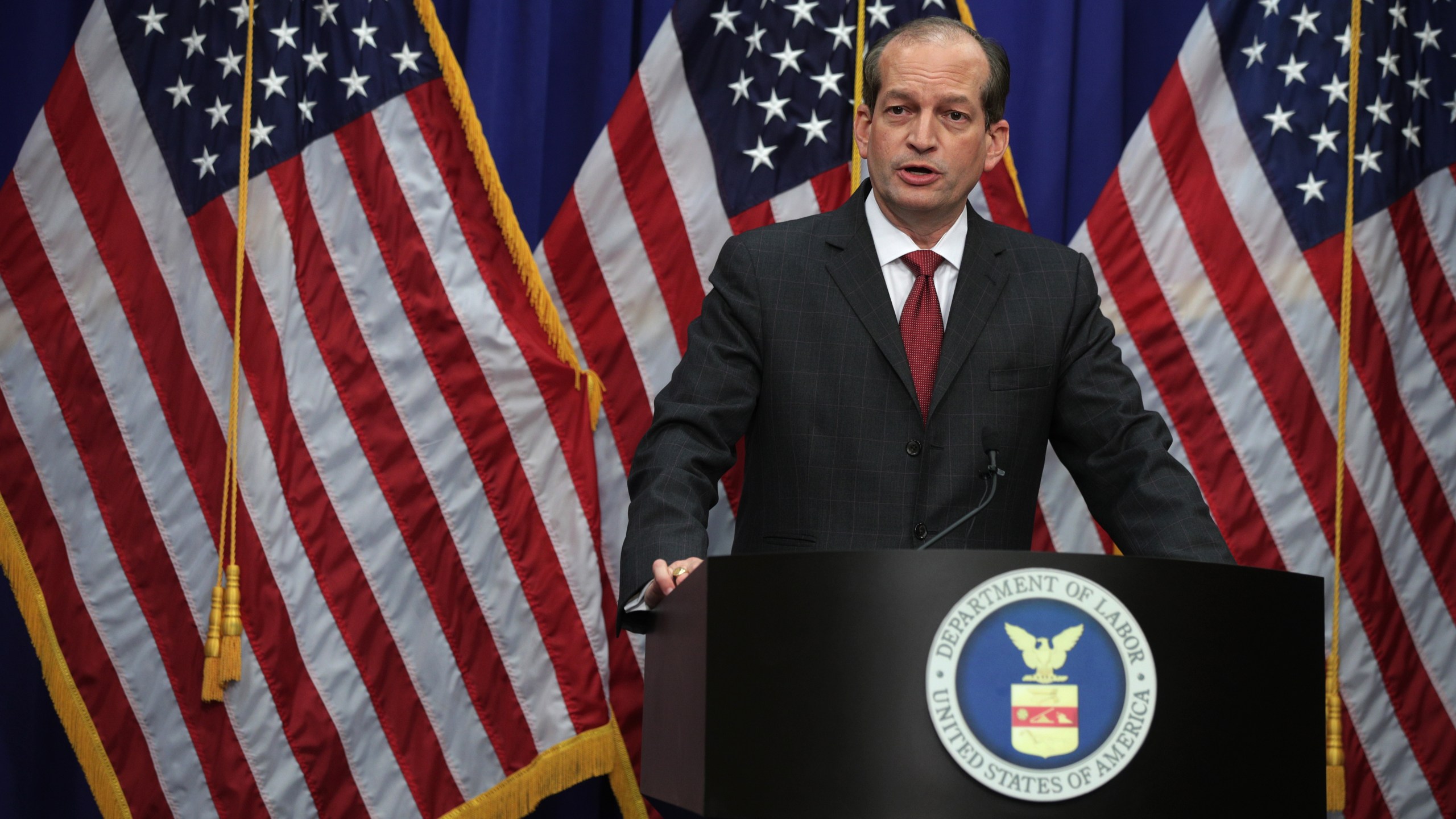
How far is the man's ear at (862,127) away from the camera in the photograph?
7.20 ft

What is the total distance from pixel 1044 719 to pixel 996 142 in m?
1.14

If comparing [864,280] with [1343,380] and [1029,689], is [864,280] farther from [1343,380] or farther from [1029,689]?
[1343,380]

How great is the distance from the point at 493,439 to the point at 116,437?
30.4 inches

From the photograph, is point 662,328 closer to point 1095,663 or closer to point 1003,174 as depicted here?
point 1003,174

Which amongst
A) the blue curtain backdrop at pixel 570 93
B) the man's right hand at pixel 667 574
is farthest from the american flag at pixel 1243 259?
the man's right hand at pixel 667 574

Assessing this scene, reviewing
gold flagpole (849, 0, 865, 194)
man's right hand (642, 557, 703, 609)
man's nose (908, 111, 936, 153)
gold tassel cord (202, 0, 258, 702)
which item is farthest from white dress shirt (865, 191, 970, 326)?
gold tassel cord (202, 0, 258, 702)

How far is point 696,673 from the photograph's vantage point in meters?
1.31

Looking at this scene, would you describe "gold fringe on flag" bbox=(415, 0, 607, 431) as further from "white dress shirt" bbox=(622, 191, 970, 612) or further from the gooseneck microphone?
the gooseneck microphone

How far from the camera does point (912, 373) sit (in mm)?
1943

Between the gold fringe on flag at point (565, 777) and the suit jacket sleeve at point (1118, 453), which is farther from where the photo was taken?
the gold fringe on flag at point (565, 777)

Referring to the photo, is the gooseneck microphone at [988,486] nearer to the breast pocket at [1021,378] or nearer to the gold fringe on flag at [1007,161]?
the breast pocket at [1021,378]

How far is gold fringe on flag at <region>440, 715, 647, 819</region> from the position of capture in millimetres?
2779

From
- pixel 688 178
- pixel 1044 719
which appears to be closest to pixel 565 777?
pixel 688 178

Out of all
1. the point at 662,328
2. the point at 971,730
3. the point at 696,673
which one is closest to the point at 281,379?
the point at 662,328
